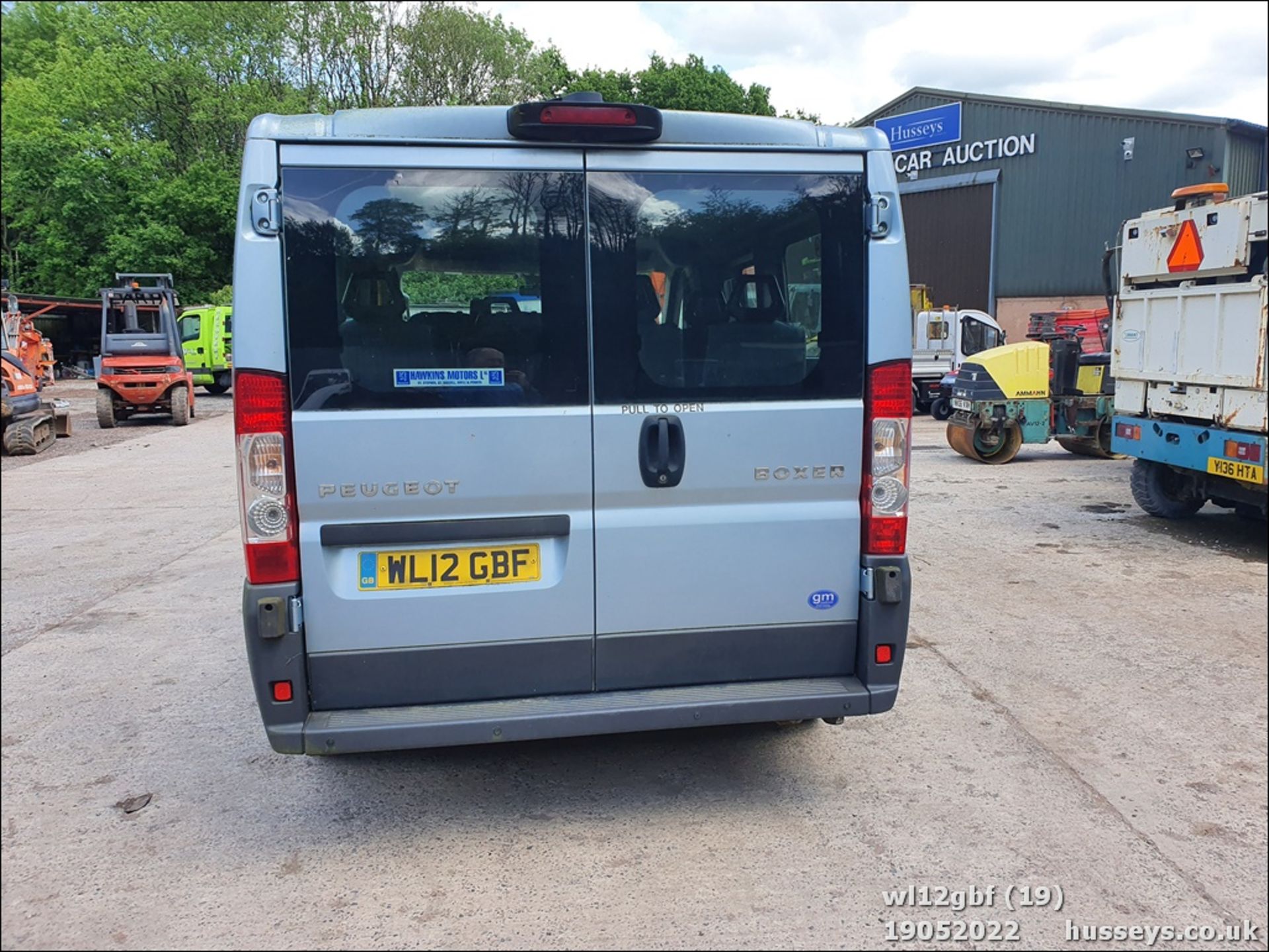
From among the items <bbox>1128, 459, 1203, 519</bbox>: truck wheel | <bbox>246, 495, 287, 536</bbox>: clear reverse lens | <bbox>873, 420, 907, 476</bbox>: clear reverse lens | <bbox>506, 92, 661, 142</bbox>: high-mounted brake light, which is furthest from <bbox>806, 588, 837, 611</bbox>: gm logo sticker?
<bbox>1128, 459, 1203, 519</bbox>: truck wheel

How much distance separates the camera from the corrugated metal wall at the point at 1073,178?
22.9 metres

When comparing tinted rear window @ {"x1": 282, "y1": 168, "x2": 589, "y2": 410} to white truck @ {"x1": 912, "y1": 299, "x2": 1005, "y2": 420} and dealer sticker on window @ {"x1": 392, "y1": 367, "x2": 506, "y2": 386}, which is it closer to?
dealer sticker on window @ {"x1": 392, "y1": 367, "x2": 506, "y2": 386}

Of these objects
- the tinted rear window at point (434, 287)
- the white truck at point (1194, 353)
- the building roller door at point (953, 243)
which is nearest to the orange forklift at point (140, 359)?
the white truck at point (1194, 353)

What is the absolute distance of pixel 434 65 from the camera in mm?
32062

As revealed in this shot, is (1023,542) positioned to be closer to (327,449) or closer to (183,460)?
(327,449)

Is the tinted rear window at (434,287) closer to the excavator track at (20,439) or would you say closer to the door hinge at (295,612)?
the door hinge at (295,612)

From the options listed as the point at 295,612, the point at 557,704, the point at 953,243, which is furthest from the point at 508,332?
the point at 953,243

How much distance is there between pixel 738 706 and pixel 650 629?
0.40 m

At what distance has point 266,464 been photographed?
10.00 ft

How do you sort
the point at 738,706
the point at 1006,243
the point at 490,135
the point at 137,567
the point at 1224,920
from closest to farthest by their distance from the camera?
the point at 1224,920 → the point at 490,135 → the point at 738,706 → the point at 137,567 → the point at 1006,243

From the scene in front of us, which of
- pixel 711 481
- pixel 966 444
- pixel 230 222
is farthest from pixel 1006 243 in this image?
pixel 711 481

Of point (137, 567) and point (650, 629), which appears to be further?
point (137, 567)

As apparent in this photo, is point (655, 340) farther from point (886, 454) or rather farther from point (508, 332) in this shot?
point (886, 454)

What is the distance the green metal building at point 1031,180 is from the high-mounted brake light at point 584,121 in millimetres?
22814
